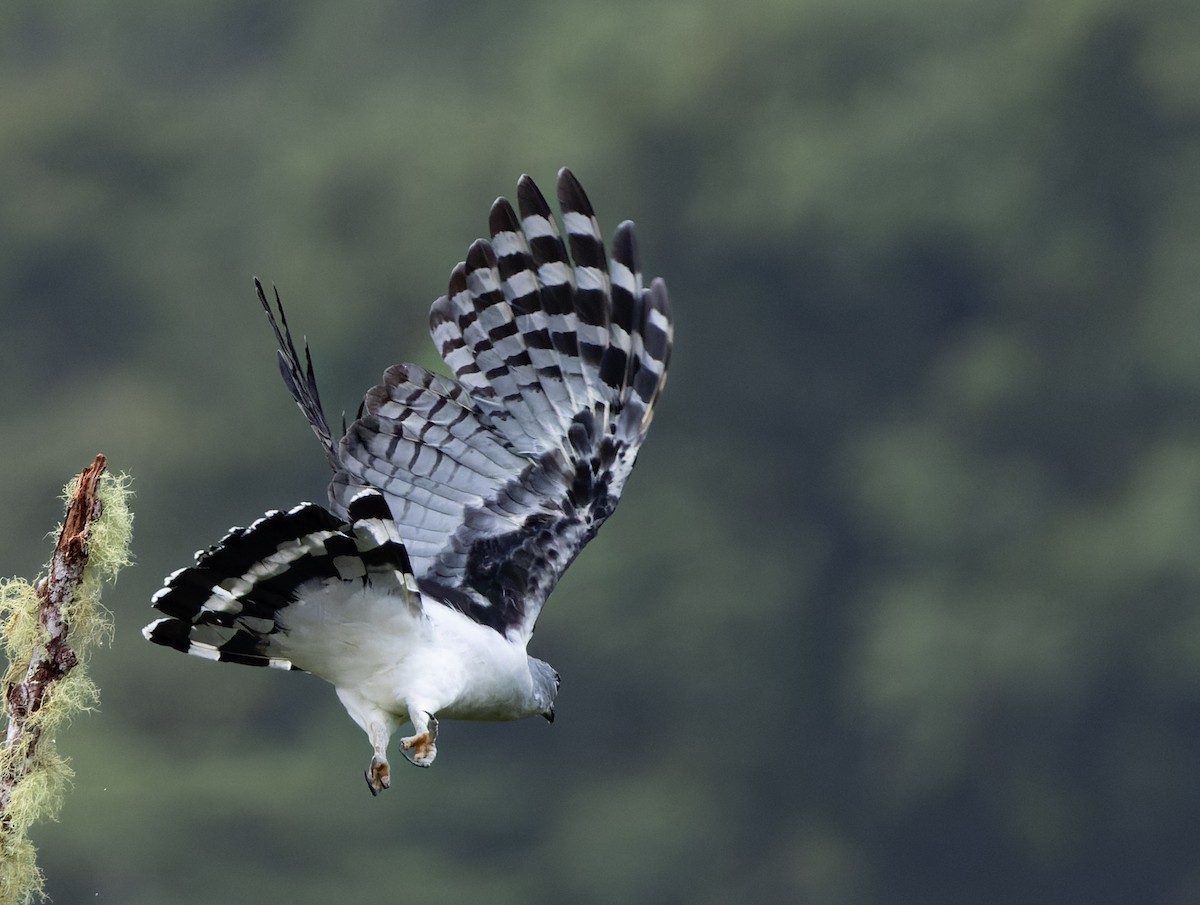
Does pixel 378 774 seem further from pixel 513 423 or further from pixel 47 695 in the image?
pixel 513 423

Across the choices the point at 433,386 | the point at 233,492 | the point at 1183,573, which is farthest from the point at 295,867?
the point at 433,386

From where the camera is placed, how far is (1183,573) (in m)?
27.4

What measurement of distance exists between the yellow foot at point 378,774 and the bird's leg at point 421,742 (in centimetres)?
6

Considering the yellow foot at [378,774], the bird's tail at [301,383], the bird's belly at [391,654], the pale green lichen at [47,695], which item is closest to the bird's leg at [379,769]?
the yellow foot at [378,774]

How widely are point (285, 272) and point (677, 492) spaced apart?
7182 millimetres

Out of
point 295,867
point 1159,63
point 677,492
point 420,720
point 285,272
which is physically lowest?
point 420,720

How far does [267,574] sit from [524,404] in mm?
1443

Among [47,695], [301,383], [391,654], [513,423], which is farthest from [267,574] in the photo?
[513,423]

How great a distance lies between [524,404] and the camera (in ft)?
17.2

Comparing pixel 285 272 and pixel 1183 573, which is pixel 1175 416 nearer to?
pixel 1183 573

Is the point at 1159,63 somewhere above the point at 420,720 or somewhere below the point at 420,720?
above

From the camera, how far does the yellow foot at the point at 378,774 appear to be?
397 centimetres

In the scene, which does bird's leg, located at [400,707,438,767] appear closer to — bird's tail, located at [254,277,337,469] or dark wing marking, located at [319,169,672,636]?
dark wing marking, located at [319,169,672,636]

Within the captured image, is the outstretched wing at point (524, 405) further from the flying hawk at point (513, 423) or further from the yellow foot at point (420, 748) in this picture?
the yellow foot at point (420, 748)
